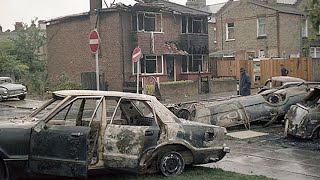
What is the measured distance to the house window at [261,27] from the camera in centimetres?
4262

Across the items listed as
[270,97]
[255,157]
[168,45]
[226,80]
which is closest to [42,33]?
[168,45]

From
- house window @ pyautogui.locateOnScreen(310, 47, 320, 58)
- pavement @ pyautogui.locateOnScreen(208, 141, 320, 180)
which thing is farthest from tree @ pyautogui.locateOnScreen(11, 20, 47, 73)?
pavement @ pyautogui.locateOnScreen(208, 141, 320, 180)

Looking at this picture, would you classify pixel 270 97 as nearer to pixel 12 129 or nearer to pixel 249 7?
pixel 12 129

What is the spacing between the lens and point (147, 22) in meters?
31.4

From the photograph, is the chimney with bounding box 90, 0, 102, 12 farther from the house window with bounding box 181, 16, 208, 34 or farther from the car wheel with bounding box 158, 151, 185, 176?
the car wheel with bounding box 158, 151, 185, 176

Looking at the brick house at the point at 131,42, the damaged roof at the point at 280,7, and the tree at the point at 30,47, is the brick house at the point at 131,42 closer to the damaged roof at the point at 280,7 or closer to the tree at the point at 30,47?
the tree at the point at 30,47

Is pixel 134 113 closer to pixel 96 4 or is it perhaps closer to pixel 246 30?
pixel 96 4

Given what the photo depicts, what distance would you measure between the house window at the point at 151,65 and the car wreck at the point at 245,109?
57.5 ft

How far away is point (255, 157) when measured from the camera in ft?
31.3

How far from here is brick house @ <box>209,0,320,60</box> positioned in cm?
4153

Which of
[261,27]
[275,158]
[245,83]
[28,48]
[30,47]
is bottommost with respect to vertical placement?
[275,158]

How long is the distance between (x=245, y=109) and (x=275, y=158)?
154 inches

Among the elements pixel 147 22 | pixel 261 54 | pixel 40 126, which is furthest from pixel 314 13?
pixel 261 54

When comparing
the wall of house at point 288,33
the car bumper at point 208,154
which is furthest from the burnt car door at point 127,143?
the wall of house at point 288,33
